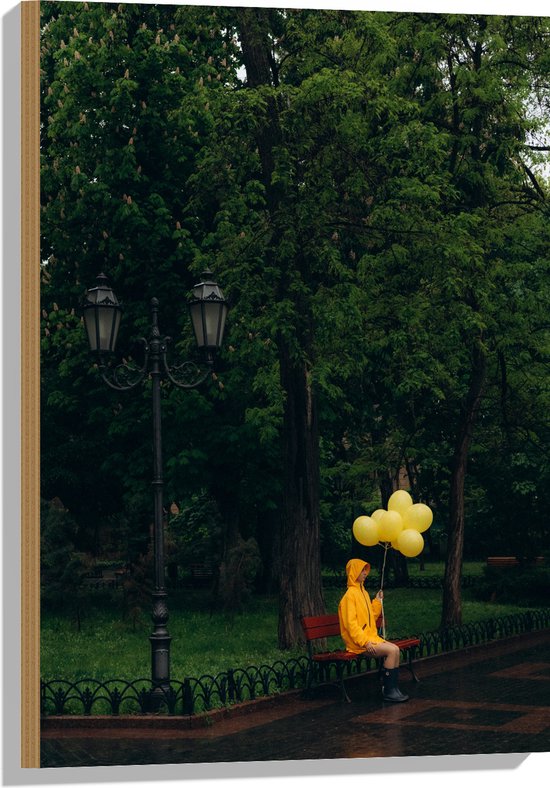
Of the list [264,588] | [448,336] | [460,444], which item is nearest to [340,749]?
[448,336]

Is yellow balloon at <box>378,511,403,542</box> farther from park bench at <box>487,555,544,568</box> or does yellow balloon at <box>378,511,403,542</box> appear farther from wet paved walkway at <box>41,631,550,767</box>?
park bench at <box>487,555,544,568</box>

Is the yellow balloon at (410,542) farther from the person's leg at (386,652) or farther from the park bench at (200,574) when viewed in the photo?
the park bench at (200,574)

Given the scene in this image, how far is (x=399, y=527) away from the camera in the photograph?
12.8m

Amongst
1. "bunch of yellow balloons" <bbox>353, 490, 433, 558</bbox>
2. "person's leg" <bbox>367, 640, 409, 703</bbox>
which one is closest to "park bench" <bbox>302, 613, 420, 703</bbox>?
"person's leg" <bbox>367, 640, 409, 703</bbox>

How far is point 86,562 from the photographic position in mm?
20391

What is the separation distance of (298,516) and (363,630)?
3077mm

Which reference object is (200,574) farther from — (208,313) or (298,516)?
(208,313)

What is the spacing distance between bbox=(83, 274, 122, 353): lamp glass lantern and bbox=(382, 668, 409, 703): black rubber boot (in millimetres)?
4678

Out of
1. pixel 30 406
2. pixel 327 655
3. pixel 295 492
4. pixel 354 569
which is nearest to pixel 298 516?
pixel 295 492

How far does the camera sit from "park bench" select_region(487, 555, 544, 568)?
25281 millimetres

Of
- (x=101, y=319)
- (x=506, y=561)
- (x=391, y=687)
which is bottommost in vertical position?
(x=391, y=687)

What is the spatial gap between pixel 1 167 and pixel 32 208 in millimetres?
498

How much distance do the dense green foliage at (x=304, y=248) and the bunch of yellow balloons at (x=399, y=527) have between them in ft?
8.57

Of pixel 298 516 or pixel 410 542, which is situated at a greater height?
pixel 298 516
